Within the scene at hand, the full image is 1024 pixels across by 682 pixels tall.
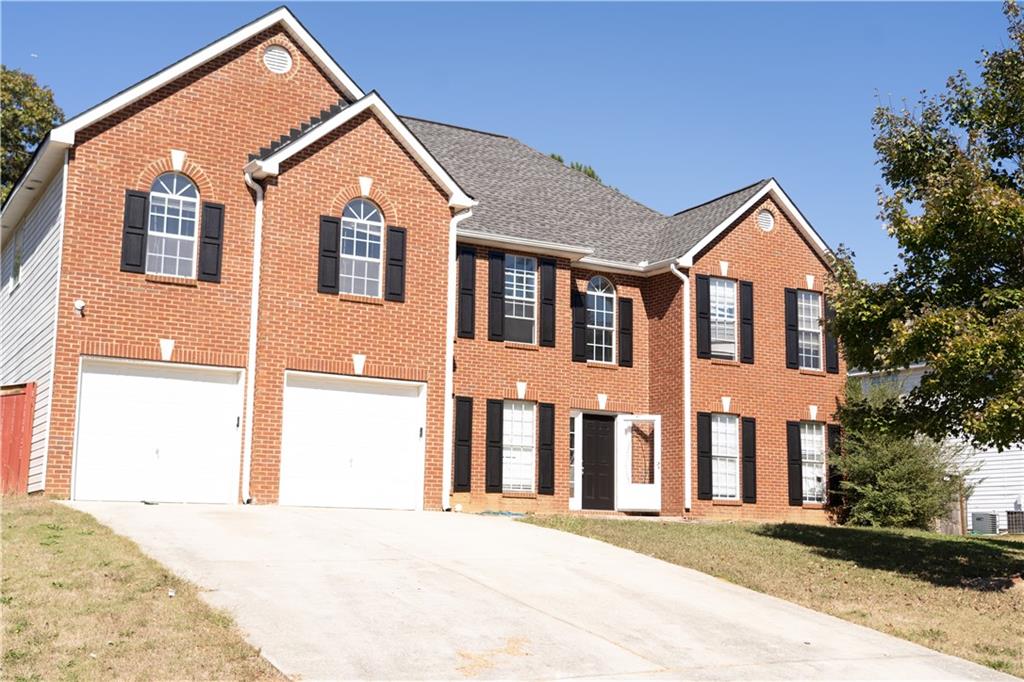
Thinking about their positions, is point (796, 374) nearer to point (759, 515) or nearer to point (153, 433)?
point (759, 515)

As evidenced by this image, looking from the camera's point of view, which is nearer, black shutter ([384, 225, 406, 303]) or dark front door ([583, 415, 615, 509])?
black shutter ([384, 225, 406, 303])

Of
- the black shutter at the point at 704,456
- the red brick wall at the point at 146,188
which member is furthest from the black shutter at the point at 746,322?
the red brick wall at the point at 146,188

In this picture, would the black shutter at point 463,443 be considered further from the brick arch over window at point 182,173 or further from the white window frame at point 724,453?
the brick arch over window at point 182,173

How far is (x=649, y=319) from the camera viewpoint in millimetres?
26125

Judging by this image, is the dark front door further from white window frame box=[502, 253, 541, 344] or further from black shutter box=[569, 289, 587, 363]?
white window frame box=[502, 253, 541, 344]

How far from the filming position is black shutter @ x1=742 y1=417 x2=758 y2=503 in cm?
2545

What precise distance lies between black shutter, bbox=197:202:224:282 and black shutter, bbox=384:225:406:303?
10.2 feet

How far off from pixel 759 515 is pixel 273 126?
547 inches

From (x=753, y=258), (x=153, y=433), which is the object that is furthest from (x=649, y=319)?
(x=153, y=433)

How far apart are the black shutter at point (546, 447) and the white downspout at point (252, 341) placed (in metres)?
6.58

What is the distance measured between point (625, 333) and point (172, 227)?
35.4 ft

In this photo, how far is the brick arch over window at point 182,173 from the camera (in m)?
19.5

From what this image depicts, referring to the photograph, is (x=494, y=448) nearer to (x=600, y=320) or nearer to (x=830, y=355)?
(x=600, y=320)

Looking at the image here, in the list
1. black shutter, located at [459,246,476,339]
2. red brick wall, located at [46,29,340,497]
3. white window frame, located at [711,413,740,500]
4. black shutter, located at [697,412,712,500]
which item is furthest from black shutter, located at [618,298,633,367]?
red brick wall, located at [46,29,340,497]
